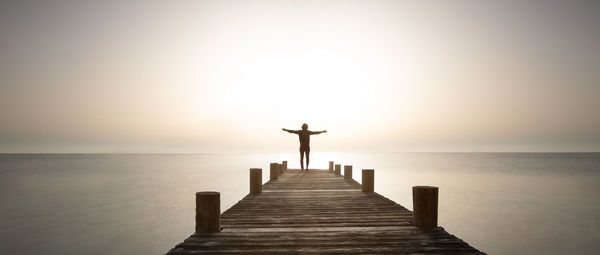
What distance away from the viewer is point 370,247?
4.91 m

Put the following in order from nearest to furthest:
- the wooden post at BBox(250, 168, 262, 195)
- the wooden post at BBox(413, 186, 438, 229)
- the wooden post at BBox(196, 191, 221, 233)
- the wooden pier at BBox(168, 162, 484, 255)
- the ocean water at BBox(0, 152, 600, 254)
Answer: the wooden pier at BBox(168, 162, 484, 255) < the wooden post at BBox(196, 191, 221, 233) < the wooden post at BBox(413, 186, 438, 229) < the wooden post at BBox(250, 168, 262, 195) < the ocean water at BBox(0, 152, 600, 254)

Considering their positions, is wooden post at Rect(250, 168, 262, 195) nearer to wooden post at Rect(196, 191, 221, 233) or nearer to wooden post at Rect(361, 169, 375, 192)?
wooden post at Rect(361, 169, 375, 192)

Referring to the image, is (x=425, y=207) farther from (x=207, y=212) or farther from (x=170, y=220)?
(x=170, y=220)

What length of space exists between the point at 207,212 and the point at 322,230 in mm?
1949

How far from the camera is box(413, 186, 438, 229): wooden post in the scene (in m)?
5.94

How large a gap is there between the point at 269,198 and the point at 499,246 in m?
14.3

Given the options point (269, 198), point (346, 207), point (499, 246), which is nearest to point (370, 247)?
point (346, 207)

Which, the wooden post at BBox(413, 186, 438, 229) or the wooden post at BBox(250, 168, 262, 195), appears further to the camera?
the wooden post at BBox(250, 168, 262, 195)

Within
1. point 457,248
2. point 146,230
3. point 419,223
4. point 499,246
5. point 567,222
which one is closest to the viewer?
point 457,248

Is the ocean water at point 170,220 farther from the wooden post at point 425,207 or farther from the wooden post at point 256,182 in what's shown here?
the wooden post at point 425,207

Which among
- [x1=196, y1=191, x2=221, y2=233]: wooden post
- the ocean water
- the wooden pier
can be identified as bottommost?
the ocean water

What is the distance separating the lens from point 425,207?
6.01m

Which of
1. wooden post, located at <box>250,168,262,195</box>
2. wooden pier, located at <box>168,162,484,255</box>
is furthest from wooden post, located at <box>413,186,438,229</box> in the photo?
wooden post, located at <box>250,168,262,195</box>

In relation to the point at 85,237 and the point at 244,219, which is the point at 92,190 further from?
the point at 244,219
